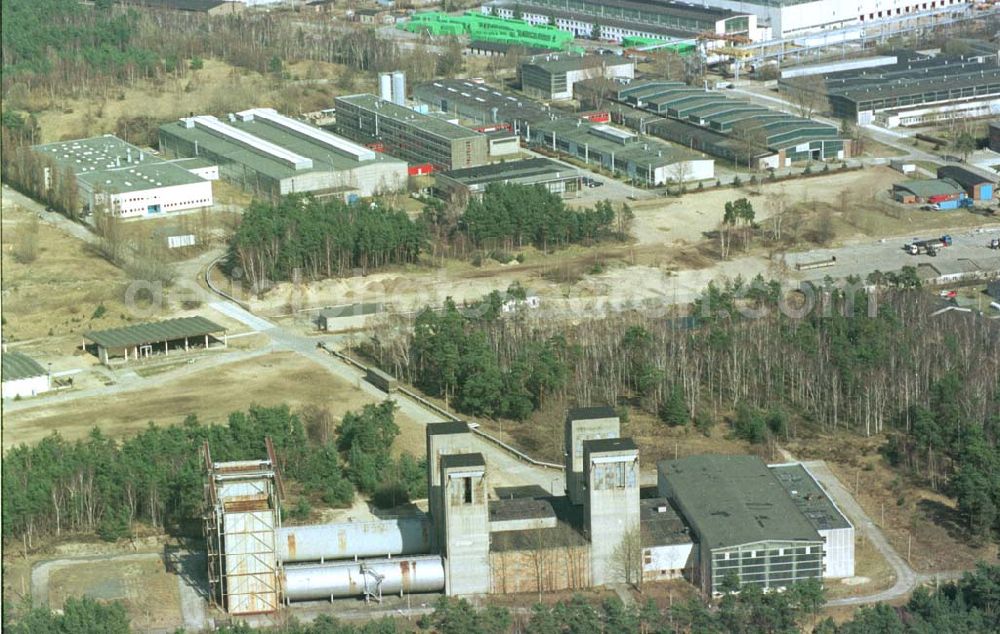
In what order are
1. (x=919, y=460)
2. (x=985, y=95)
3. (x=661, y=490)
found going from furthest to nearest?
(x=985, y=95)
(x=919, y=460)
(x=661, y=490)

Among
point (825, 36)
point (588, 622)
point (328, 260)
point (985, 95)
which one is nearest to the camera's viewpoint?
point (588, 622)

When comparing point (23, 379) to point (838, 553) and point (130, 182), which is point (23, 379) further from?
point (838, 553)

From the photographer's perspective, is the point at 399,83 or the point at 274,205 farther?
the point at 399,83

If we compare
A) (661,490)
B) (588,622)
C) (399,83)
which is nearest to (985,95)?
(399,83)

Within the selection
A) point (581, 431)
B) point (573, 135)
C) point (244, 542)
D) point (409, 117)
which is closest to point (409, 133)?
point (409, 117)

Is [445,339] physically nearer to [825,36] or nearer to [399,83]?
[399,83]

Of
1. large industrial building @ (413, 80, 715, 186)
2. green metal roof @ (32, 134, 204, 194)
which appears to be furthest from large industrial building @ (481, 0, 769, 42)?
green metal roof @ (32, 134, 204, 194)

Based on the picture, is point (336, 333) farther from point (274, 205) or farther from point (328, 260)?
point (274, 205)

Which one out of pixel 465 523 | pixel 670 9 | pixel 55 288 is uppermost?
pixel 670 9
